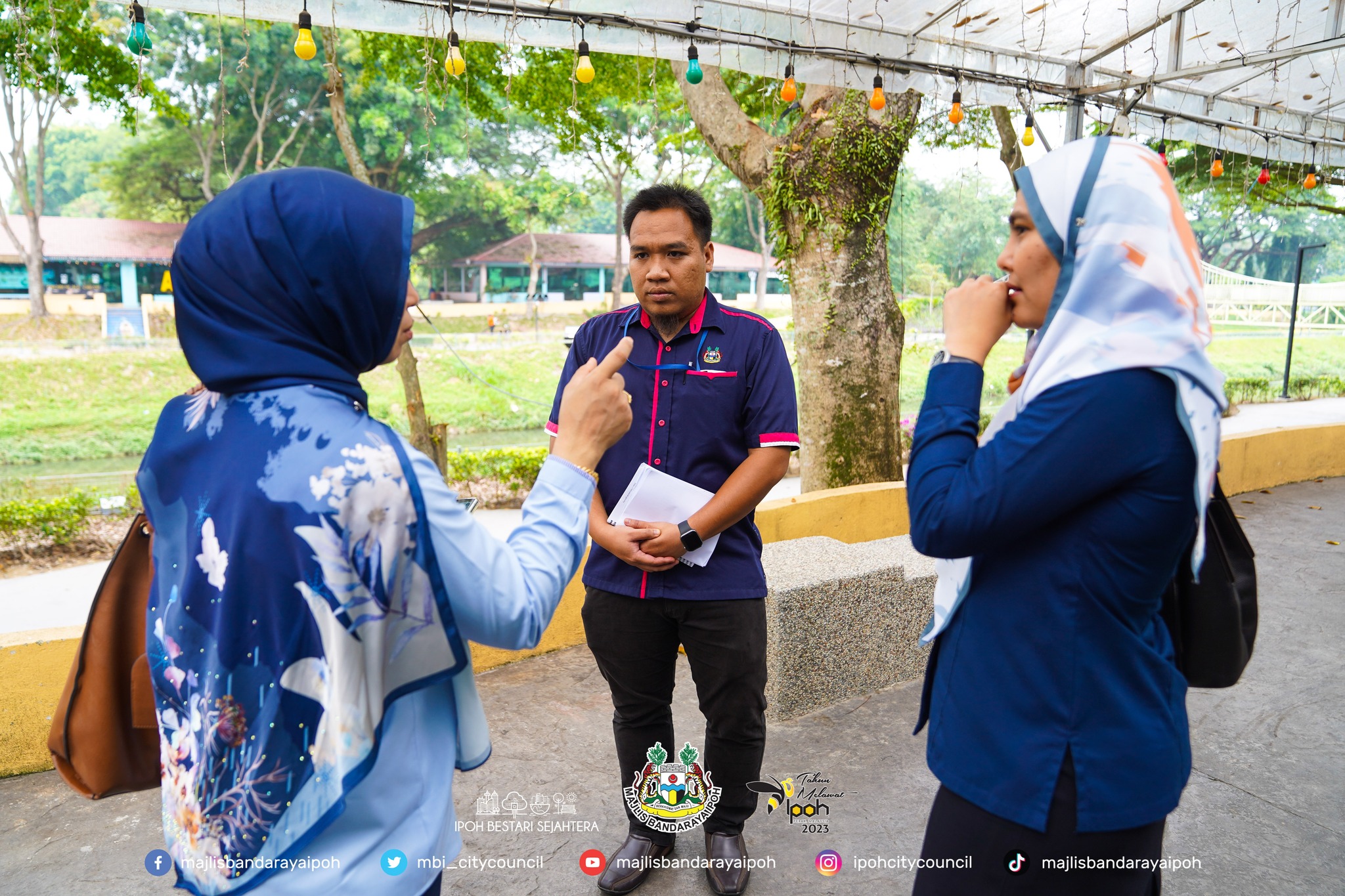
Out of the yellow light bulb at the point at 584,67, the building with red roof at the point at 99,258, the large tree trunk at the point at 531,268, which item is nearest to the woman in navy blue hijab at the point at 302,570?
the yellow light bulb at the point at 584,67

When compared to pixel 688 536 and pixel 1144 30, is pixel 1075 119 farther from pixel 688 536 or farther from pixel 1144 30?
pixel 688 536

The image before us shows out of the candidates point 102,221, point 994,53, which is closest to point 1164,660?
point 994,53

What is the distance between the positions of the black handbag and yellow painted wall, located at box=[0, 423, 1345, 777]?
1.85 feet

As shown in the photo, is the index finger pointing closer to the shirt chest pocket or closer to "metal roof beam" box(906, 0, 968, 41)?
the shirt chest pocket

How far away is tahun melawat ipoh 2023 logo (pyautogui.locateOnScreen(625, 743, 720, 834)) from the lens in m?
2.63

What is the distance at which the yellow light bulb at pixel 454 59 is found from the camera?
4.02 meters

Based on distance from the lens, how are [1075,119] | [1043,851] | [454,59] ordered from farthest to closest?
1. [1075,119]
2. [454,59]
3. [1043,851]

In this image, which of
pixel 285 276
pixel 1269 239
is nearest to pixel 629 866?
pixel 285 276

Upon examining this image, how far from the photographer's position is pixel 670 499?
2.47 m

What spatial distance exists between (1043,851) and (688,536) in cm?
127

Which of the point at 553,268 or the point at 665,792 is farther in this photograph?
the point at 553,268

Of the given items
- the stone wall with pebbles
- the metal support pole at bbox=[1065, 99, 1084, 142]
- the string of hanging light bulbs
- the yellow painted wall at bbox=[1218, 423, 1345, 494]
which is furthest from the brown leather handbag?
the yellow painted wall at bbox=[1218, 423, 1345, 494]

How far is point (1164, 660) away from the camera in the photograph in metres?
1.34

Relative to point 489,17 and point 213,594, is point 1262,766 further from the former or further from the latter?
point 489,17
